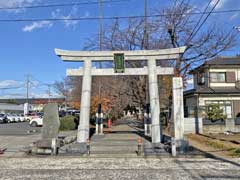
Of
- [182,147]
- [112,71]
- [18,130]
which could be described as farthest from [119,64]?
[18,130]

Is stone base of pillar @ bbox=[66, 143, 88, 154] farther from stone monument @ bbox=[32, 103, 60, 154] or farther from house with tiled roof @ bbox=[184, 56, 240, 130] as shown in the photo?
house with tiled roof @ bbox=[184, 56, 240, 130]

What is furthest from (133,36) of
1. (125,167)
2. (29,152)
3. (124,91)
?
(125,167)

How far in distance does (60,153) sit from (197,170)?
6754 millimetres

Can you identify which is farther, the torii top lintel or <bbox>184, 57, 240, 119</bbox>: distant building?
<bbox>184, 57, 240, 119</bbox>: distant building

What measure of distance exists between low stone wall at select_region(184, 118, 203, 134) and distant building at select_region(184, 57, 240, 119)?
557 centimetres

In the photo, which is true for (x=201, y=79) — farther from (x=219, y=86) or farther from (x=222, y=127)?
(x=222, y=127)

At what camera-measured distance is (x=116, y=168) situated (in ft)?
34.2

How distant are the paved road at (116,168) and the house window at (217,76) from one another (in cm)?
2406

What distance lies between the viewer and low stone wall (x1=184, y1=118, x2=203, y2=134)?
2534 centimetres

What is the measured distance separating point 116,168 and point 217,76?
90.1 ft

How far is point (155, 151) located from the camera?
14453 millimetres

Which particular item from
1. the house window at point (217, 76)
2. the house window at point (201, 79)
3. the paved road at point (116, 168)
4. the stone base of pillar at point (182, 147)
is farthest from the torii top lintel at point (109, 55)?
the house window at point (201, 79)

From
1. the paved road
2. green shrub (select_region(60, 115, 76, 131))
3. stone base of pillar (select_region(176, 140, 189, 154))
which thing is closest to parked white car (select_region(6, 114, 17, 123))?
green shrub (select_region(60, 115, 76, 131))

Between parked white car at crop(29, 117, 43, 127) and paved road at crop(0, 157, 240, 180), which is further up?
parked white car at crop(29, 117, 43, 127)
